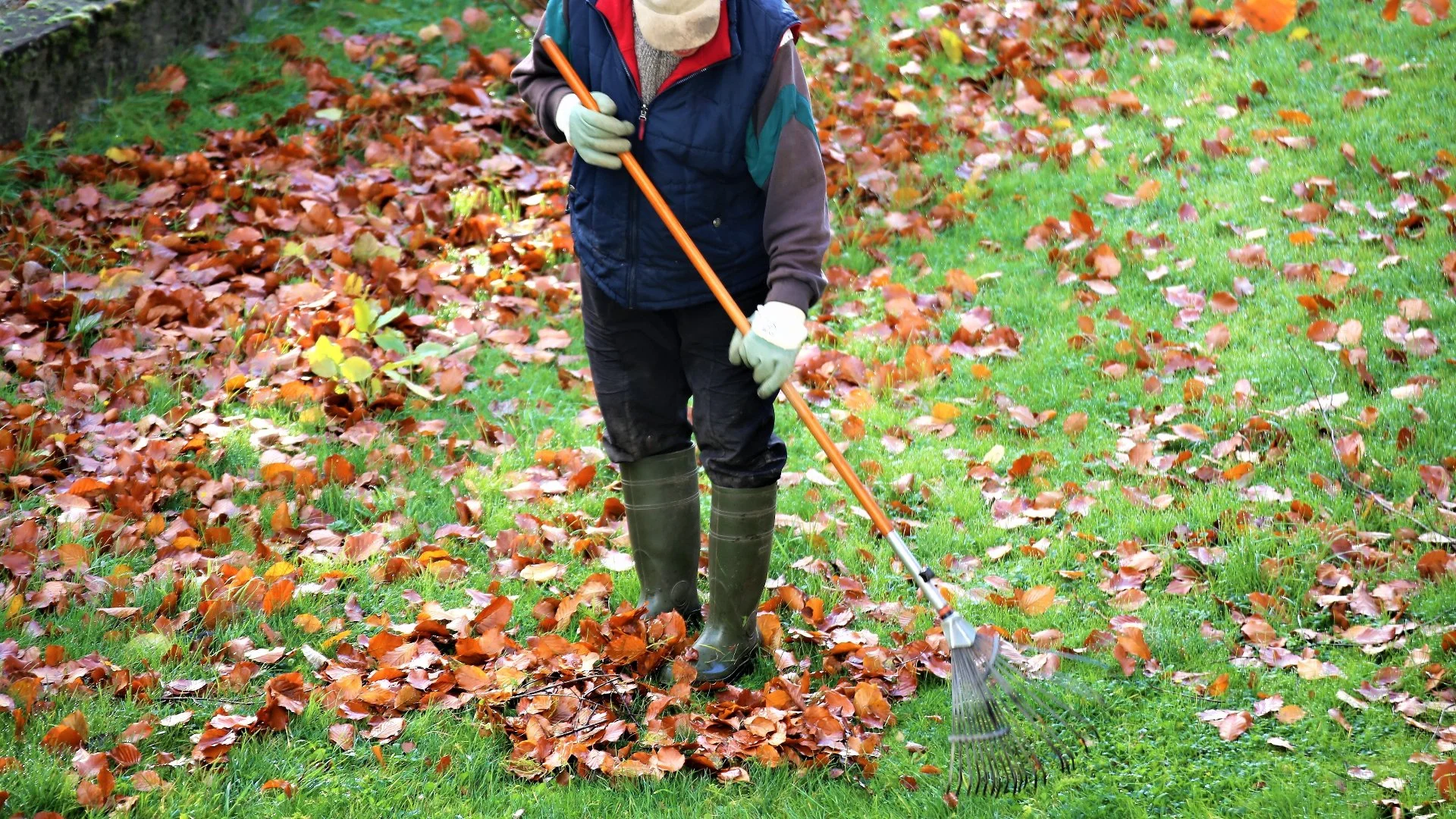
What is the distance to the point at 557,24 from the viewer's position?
9.93 ft

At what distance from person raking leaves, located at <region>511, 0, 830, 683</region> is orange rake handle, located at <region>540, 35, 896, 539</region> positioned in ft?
0.12

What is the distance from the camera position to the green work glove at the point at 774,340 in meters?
2.82

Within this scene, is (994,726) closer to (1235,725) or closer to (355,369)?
(1235,725)

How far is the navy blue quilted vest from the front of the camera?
2820mm

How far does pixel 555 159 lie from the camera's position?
249 inches

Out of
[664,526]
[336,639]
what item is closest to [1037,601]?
[664,526]

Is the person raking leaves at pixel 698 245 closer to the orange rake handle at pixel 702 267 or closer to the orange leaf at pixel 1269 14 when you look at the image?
the orange rake handle at pixel 702 267

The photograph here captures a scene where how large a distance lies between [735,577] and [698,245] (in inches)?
34.6

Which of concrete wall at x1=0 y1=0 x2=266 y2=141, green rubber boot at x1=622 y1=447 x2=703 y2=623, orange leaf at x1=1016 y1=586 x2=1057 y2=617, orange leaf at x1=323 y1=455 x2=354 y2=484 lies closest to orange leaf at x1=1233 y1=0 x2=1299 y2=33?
orange leaf at x1=1016 y1=586 x2=1057 y2=617

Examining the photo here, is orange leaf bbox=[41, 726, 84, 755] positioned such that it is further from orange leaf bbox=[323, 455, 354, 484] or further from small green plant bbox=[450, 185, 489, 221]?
small green plant bbox=[450, 185, 489, 221]

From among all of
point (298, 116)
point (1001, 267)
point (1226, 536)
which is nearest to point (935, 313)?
point (1001, 267)

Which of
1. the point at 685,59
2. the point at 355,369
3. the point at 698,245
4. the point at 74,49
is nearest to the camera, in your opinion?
the point at 685,59

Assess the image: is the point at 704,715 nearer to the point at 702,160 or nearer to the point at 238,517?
the point at 702,160

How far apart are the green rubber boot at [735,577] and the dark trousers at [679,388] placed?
0.06 metres
